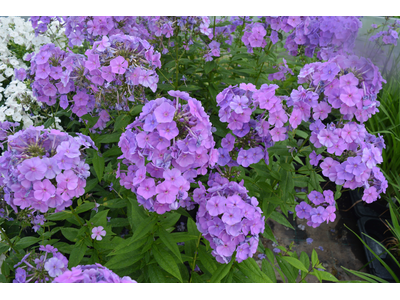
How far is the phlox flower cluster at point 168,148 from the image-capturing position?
64.9 inches

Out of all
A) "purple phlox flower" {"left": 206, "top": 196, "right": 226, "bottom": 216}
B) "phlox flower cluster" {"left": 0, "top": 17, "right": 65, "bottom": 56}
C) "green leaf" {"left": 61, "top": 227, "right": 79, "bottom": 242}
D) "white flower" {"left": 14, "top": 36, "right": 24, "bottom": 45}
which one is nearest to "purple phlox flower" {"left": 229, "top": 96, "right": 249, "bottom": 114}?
"purple phlox flower" {"left": 206, "top": 196, "right": 226, "bottom": 216}

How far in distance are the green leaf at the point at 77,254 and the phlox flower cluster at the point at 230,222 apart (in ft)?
3.13

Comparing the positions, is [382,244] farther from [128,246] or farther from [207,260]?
[128,246]

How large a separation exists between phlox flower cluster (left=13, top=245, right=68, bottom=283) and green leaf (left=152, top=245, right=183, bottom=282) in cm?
58

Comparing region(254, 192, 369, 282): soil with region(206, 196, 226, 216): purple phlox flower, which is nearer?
region(206, 196, 226, 216): purple phlox flower

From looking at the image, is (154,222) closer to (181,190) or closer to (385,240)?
(181,190)

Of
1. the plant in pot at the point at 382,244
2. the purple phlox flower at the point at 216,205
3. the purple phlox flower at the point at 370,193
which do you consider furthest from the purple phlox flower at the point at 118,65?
the plant in pot at the point at 382,244

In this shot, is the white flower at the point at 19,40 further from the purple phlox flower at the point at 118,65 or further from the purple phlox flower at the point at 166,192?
the purple phlox flower at the point at 166,192

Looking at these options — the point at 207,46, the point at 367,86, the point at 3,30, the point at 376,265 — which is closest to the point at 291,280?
the point at 367,86

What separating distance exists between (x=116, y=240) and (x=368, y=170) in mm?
1960

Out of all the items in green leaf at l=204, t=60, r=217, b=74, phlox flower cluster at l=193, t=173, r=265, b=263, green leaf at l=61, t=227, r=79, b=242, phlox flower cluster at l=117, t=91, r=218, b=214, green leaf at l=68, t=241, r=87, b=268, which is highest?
phlox flower cluster at l=117, t=91, r=218, b=214

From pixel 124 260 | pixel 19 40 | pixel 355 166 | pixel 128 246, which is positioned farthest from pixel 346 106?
pixel 19 40

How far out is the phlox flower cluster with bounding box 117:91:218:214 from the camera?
1.65 metres

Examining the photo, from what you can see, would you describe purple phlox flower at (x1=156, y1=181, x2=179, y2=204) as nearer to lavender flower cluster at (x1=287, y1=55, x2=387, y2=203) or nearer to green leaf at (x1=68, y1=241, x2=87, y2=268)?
green leaf at (x1=68, y1=241, x2=87, y2=268)
